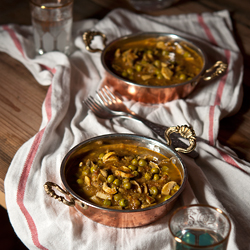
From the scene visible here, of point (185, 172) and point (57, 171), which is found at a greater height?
point (185, 172)

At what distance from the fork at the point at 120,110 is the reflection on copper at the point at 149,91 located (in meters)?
0.05

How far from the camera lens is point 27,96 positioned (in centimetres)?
167

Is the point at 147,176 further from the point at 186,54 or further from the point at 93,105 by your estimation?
the point at 186,54

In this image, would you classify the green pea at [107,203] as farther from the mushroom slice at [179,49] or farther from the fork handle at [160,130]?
the mushroom slice at [179,49]

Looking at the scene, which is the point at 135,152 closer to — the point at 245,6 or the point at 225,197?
the point at 225,197

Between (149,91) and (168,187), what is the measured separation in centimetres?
53

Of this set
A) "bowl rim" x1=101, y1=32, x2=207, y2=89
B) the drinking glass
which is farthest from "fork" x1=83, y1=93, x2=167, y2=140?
the drinking glass

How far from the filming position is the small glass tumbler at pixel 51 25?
70.0 inches

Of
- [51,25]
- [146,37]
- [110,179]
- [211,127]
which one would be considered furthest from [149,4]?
[110,179]

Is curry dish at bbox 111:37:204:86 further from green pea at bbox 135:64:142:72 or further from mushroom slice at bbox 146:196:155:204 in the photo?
mushroom slice at bbox 146:196:155:204

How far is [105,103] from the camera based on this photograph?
160 centimetres

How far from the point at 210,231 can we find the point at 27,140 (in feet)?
2.62

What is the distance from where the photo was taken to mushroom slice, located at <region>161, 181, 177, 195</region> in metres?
1.13

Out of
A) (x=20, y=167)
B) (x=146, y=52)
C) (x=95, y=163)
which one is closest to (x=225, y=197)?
(x=95, y=163)
